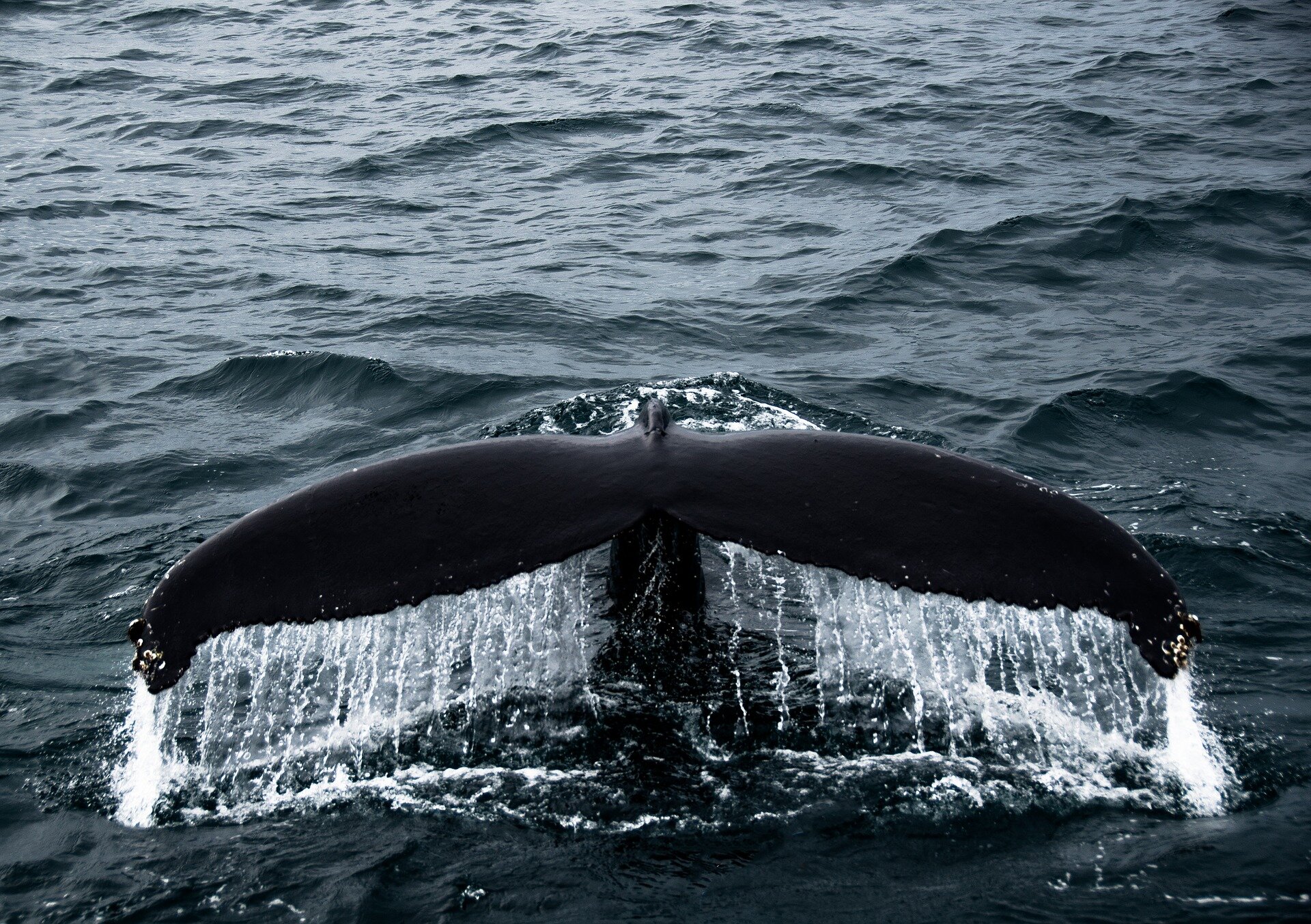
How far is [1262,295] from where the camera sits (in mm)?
Result: 10398

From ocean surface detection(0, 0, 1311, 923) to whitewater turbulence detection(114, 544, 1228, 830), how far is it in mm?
22

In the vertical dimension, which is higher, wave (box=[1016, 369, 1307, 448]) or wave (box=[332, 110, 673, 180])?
wave (box=[332, 110, 673, 180])

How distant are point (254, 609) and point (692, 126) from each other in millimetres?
14026

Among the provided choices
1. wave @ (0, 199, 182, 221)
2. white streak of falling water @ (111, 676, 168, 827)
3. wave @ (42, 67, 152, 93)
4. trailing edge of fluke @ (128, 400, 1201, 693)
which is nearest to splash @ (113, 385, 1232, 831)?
white streak of falling water @ (111, 676, 168, 827)

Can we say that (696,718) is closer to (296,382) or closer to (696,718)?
(696,718)

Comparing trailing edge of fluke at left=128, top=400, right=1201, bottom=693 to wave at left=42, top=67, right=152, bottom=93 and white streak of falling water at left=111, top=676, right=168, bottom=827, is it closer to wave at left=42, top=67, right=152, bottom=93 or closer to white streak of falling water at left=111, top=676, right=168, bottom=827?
white streak of falling water at left=111, top=676, right=168, bottom=827

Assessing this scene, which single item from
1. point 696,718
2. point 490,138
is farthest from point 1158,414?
point 490,138

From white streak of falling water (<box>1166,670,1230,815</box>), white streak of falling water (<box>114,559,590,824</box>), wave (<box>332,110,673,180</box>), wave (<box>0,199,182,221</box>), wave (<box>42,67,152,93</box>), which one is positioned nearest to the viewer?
white streak of falling water (<box>1166,670,1230,815</box>)

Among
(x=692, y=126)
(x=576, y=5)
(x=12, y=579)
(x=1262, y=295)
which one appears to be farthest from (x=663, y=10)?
(x=12, y=579)

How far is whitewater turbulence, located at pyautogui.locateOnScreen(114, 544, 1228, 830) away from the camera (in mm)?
4469

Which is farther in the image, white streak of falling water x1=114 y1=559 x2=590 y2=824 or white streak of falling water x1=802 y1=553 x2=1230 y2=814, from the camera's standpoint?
white streak of falling water x1=114 y1=559 x2=590 y2=824

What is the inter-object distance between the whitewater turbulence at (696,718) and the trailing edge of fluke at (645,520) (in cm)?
35

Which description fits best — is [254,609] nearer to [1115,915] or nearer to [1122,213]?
[1115,915]

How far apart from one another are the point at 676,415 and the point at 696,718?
369 cm
